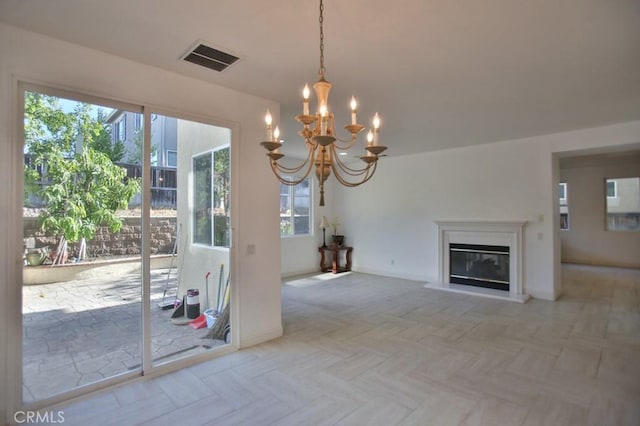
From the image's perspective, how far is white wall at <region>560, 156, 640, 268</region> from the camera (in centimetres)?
788

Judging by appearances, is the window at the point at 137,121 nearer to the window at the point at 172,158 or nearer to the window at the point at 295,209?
the window at the point at 172,158

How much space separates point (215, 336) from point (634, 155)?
985 cm

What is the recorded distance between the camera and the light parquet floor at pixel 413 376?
226 centimetres

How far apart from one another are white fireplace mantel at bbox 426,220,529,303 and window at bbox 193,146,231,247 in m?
4.26

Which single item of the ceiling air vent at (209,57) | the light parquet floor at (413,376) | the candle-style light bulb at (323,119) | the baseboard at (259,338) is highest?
the ceiling air vent at (209,57)

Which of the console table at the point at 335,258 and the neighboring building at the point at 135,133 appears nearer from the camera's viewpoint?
the neighboring building at the point at 135,133

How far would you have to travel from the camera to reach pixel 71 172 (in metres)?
2.65

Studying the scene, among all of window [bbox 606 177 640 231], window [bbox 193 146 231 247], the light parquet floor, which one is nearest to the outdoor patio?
the light parquet floor

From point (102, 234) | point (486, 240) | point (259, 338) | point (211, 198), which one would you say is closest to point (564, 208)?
point (486, 240)

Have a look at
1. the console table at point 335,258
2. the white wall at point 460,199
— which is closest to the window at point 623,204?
the white wall at point 460,199

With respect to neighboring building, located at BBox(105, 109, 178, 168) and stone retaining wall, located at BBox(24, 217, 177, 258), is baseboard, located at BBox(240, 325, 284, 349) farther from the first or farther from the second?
neighboring building, located at BBox(105, 109, 178, 168)

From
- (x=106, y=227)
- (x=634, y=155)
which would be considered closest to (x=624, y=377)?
(x=106, y=227)

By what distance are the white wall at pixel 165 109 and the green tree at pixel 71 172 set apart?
7.6 inches

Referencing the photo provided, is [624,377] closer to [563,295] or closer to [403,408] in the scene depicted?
[403,408]
